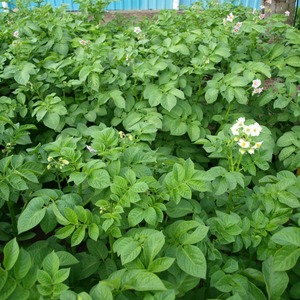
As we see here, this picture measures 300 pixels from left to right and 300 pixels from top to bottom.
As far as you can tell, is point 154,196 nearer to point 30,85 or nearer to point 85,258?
point 85,258

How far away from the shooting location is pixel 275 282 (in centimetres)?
138

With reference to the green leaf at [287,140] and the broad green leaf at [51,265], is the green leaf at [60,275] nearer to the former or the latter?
the broad green leaf at [51,265]

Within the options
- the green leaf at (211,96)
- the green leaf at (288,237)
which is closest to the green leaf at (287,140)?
the green leaf at (211,96)

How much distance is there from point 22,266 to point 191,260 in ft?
1.94

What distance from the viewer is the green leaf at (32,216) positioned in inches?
55.5

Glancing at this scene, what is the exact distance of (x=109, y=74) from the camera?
2512 mm

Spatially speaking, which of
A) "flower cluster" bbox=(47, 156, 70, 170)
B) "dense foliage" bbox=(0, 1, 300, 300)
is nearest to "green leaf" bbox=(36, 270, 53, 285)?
"dense foliage" bbox=(0, 1, 300, 300)

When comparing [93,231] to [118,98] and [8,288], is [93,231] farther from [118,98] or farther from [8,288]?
[118,98]

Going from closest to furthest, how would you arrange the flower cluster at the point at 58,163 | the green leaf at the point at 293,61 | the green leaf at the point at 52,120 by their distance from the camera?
the flower cluster at the point at 58,163
the green leaf at the point at 52,120
the green leaf at the point at 293,61

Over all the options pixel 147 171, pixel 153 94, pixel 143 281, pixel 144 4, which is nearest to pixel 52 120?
pixel 153 94

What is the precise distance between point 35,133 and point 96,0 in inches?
64.4

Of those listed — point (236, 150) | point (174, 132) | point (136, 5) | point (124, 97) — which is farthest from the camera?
point (136, 5)

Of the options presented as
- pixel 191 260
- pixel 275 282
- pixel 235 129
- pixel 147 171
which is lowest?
pixel 275 282

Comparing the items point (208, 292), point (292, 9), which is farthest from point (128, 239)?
point (292, 9)
